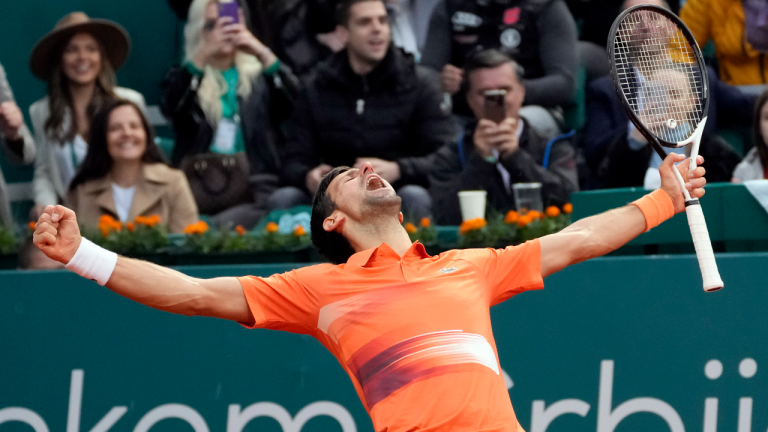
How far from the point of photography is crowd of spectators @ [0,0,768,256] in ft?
18.1

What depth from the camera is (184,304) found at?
10.00 ft

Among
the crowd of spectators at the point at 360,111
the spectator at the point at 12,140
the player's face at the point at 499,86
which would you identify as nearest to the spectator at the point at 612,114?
the crowd of spectators at the point at 360,111

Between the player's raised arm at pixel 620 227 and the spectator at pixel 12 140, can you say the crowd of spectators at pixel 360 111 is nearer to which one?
the spectator at pixel 12 140

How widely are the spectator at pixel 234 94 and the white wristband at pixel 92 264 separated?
3.07 m

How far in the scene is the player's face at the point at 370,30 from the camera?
5.80 m

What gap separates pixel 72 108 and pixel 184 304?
11.4 ft

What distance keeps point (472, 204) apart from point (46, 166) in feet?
9.41

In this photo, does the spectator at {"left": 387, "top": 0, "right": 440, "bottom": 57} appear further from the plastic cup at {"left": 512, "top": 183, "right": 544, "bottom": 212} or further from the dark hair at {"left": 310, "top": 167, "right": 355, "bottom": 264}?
the dark hair at {"left": 310, "top": 167, "right": 355, "bottom": 264}

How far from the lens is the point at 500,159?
211 inches

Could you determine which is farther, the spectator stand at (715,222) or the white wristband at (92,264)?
the spectator stand at (715,222)

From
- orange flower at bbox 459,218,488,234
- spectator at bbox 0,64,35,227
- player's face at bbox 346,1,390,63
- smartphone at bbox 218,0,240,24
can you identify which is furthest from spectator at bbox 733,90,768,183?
spectator at bbox 0,64,35,227

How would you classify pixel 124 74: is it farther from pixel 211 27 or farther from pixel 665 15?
pixel 665 15

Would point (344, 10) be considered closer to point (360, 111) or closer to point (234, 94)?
point (360, 111)

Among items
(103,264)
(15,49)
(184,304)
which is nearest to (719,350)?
(184,304)
